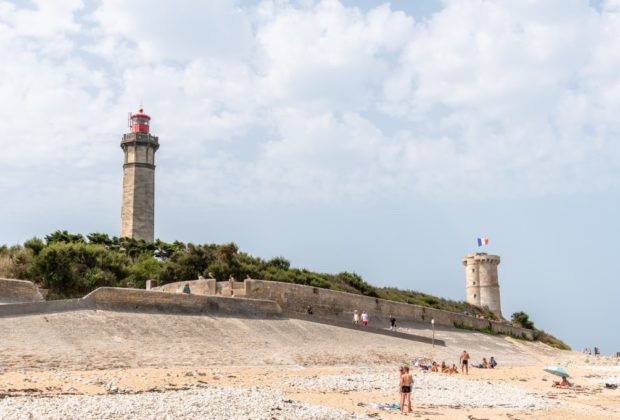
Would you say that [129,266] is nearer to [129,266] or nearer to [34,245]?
[129,266]

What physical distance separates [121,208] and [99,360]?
118ft

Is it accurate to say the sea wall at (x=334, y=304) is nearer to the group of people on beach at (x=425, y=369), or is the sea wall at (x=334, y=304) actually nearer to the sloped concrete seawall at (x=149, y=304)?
the sloped concrete seawall at (x=149, y=304)

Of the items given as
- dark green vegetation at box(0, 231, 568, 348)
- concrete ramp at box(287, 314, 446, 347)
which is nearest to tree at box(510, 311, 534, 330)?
dark green vegetation at box(0, 231, 568, 348)

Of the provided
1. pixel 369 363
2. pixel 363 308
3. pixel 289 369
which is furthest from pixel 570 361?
pixel 289 369

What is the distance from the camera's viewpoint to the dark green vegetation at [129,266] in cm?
3127

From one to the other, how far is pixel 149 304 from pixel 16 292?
402cm

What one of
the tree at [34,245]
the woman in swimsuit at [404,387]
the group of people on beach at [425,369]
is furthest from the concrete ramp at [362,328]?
the tree at [34,245]

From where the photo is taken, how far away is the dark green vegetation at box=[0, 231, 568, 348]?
3127 cm

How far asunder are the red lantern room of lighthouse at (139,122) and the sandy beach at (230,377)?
31177 mm

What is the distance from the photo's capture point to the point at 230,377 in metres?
17.8

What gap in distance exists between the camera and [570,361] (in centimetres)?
3659

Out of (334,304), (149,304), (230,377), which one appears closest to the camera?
(230,377)

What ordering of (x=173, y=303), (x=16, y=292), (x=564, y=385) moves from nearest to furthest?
(x=16, y=292)
(x=173, y=303)
(x=564, y=385)

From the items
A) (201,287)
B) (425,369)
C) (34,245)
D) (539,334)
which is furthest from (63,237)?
(539,334)
